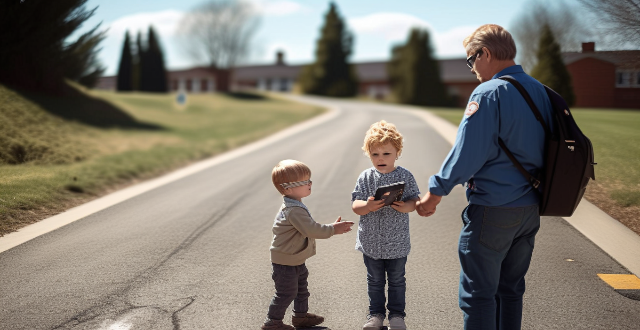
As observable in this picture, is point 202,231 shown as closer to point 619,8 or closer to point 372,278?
point 372,278

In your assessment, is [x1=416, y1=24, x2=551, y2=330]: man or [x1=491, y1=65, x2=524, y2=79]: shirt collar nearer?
[x1=416, y1=24, x2=551, y2=330]: man

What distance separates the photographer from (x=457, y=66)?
61531 mm

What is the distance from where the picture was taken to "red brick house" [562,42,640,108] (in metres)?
8.53

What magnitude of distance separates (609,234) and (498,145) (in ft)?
14.2

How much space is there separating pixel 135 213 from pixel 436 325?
5457mm

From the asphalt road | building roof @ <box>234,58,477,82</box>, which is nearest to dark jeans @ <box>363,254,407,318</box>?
the asphalt road

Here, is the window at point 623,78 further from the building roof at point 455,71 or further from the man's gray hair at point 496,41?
the building roof at point 455,71

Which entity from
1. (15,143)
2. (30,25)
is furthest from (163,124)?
(15,143)

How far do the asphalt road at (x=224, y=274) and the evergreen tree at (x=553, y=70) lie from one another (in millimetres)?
3340

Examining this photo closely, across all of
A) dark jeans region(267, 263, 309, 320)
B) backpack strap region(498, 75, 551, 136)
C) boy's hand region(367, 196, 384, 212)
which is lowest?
dark jeans region(267, 263, 309, 320)

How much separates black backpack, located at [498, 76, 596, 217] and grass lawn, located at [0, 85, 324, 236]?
6.45m

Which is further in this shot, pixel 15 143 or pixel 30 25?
pixel 30 25

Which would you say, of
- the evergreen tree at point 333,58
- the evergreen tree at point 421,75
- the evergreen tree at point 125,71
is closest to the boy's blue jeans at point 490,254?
the evergreen tree at point 421,75

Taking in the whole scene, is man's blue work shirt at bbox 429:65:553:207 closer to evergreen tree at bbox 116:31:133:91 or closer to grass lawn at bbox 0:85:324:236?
grass lawn at bbox 0:85:324:236
